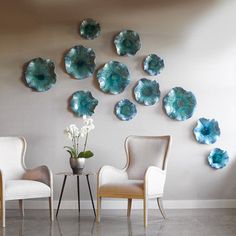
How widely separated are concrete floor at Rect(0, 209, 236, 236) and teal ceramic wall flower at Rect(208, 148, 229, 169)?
548 millimetres

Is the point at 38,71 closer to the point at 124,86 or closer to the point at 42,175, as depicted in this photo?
the point at 124,86

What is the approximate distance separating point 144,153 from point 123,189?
0.70 meters

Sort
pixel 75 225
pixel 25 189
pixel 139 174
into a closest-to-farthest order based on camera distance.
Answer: pixel 75 225 < pixel 25 189 < pixel 139 174

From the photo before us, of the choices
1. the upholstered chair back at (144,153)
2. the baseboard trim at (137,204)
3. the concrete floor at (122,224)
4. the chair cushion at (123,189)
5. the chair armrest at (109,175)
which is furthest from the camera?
the baseboard trim at (137,204)

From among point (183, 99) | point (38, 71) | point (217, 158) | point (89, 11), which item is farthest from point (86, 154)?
point (89, 11)

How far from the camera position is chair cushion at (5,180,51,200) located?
5.07 meters

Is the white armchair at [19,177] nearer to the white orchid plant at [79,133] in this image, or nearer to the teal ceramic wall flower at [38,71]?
the white orchid plant at [79,133]

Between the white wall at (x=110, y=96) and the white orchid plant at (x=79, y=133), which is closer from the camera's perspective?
the white orchid plant at (x=79, y=133)

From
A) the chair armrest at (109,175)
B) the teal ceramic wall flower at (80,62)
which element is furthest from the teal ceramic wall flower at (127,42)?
the chair armrest at (109,175)

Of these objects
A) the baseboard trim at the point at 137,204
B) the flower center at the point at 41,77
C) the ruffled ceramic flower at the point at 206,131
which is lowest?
the baseboard trim at the point at 137,204

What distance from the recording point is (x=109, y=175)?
17.7 feet

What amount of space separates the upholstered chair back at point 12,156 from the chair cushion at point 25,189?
11.6 inches

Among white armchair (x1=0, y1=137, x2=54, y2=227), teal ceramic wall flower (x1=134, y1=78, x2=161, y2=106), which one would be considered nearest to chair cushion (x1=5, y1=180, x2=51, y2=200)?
white armchair (x1=0, y1=137, x2=54, y2=227)

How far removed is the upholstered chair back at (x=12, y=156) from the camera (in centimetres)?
562
